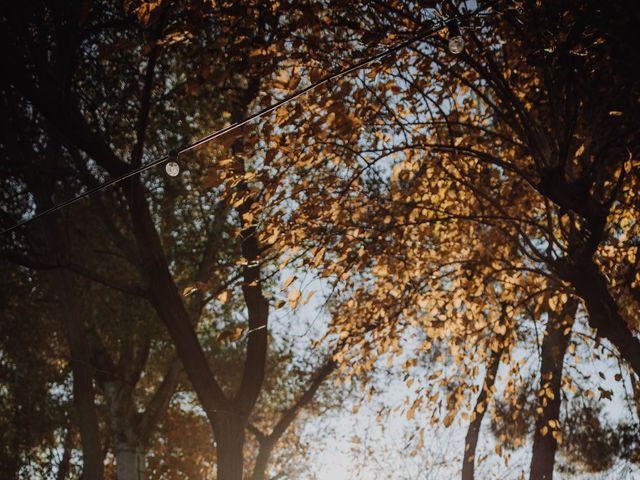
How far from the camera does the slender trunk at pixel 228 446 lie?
24.8 feet

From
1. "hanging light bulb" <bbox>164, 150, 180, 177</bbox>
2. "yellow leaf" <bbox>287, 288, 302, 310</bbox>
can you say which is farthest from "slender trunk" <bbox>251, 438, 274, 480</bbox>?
"hanging light bulb" <bbox>164, 150, 180, 177</bbox>

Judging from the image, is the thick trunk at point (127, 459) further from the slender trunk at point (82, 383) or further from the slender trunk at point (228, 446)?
the slender trunk at point (228, 446)

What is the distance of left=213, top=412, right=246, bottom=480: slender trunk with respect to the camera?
24.8ft

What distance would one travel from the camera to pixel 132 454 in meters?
12.0

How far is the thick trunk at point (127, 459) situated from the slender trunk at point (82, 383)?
3.26 m

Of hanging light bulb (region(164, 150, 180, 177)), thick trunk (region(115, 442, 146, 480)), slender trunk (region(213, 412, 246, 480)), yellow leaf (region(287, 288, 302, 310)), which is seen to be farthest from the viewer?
thick trunk (region(115, 442, 146, 480))

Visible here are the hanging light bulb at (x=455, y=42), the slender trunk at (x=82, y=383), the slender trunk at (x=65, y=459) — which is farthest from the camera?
the slender trunk at (x=65, y=459)

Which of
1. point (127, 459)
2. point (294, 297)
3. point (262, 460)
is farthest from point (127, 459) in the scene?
point (294, 297)

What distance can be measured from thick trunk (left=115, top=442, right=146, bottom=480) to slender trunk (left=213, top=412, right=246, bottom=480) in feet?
16.4

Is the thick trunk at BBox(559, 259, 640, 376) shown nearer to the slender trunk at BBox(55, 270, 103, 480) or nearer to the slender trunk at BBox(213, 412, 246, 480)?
the slender trunk at BBox(213, 412, 246, 480)

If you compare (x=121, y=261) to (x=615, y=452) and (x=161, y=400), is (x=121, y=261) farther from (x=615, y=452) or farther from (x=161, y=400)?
(x=615, y=452)

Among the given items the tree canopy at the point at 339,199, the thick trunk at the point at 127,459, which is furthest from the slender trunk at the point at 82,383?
the thick trunk at the point at 127,459

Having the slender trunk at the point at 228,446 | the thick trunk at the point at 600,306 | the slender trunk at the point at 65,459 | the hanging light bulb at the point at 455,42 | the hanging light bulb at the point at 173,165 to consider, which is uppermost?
the slender trunk at the point at 65,459

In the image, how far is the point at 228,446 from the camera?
7.60 meters
